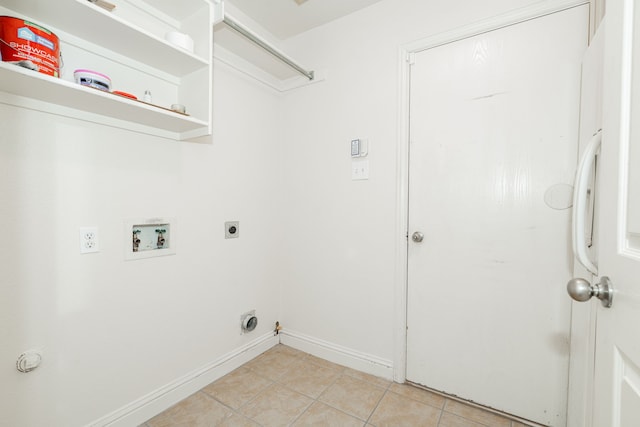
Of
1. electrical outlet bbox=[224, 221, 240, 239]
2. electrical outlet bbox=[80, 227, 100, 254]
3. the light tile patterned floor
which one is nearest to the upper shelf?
electrical outlet bbox=[80, 227, 100, 254]

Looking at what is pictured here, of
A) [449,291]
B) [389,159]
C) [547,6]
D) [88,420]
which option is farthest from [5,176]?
[547,6]

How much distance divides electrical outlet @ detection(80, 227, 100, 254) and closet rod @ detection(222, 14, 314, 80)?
121 centimetres

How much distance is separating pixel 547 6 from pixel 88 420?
2885mm

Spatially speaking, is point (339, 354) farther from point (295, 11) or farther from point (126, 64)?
point (295, 11)

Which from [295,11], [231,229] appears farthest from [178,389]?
[295,11]

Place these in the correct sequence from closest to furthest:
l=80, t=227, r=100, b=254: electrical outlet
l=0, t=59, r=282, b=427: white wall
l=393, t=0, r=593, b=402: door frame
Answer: l=0, t=59, r=282, b=427: white wall
l=80, t=227, r=100, b=254: electrical outlet
l=393, t=0, r=593, b=402: door frame

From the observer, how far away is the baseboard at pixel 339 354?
5.88ft

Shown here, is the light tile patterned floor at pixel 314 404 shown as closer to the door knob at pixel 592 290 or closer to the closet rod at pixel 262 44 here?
the door knob at pixel 592 290

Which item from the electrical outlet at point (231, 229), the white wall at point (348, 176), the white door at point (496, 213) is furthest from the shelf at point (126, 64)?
the white door at point (496, 213)

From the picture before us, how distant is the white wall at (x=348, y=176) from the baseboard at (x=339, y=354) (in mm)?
37

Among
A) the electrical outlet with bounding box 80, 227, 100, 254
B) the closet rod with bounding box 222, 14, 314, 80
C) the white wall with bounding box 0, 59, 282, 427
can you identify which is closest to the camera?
the white wall with bounding box 0, 59, 282, 427

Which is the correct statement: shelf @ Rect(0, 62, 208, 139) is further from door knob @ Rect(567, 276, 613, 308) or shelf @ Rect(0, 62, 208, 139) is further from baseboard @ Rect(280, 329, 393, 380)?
baseboard @ Rect(280, 329, 393, 380)

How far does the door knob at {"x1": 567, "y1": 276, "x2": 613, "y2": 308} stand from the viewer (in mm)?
584

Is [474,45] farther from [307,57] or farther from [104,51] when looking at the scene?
[104,51]
